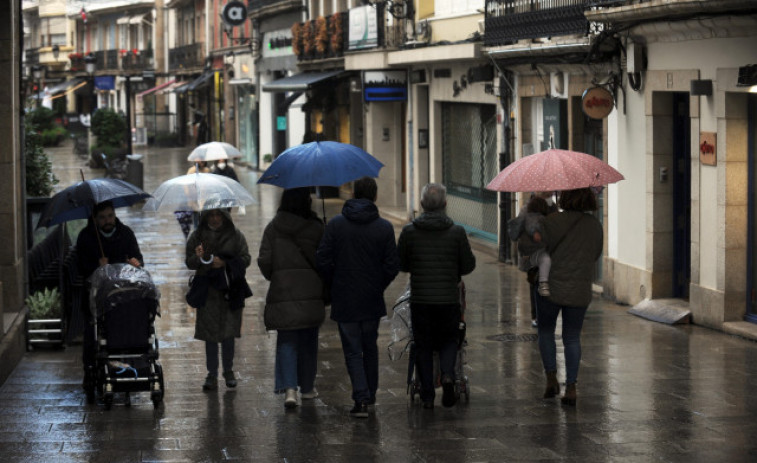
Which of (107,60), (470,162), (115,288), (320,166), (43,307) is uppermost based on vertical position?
(107,60)

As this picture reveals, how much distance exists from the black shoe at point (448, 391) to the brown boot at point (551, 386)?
842mm

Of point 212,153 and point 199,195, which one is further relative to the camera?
point 212,153

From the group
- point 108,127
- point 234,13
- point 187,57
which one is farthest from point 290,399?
point 187,57

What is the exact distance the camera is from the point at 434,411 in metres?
10.2

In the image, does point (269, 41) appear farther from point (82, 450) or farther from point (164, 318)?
point (82, 450)

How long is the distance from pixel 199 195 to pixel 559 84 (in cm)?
867

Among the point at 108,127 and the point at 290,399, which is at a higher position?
the point at 108,127

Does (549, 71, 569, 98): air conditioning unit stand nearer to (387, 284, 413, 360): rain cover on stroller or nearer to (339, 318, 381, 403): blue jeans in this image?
(387, 284, 413, 360): rain cover on stroller

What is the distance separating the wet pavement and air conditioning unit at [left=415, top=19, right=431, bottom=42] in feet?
37.2

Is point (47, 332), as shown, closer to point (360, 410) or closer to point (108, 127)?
point (360, 410)

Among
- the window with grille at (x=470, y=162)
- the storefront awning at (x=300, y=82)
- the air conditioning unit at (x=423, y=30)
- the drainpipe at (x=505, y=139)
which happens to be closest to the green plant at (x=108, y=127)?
the storefront awning at (x=300, y=82)

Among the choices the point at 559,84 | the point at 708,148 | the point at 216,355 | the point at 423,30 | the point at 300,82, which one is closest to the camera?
the point at 216,355

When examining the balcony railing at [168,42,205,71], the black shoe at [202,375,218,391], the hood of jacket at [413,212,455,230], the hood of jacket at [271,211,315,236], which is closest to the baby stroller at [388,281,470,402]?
the hood of jacket at [413,212,455,230]

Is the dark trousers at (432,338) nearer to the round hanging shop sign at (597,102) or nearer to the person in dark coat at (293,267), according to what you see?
the person in dark coat at (293,267)
